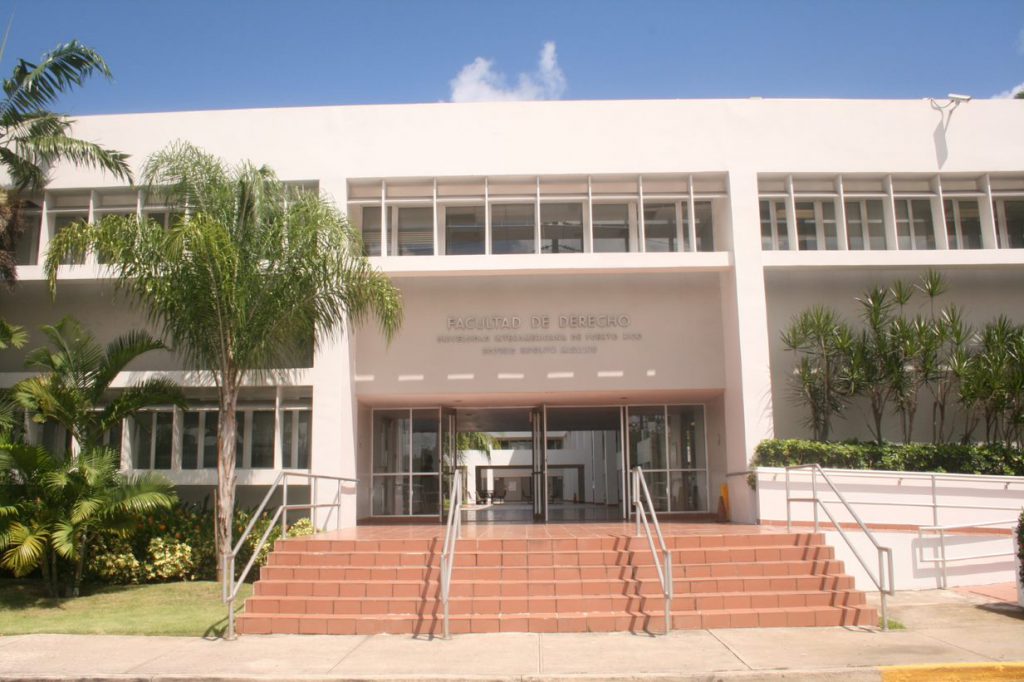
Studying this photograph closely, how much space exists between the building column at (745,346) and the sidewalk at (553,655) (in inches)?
217

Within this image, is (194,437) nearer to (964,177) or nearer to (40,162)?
(40,162)

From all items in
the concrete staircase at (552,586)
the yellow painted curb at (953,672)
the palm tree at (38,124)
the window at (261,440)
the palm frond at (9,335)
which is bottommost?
the yellow painted curb at (953,672)

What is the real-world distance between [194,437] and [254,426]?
1.19 m

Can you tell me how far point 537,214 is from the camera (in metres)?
16.4

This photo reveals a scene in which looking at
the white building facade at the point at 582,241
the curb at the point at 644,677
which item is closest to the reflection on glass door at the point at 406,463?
the white building facade at the point at 582,241

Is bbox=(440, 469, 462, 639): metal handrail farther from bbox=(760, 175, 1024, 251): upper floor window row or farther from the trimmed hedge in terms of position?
bbox=(760, 175, 1024, 251): upper floor window row

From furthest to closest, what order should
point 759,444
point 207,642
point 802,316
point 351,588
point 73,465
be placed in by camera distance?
point 802,316 → point 759,444 → point 73,465 → point 351,588 → point 207,642

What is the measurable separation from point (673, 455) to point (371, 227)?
7.93 meters

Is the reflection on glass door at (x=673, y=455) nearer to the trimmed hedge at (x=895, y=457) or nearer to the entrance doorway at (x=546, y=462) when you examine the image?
the entrance doorway at (x=546, y=462)

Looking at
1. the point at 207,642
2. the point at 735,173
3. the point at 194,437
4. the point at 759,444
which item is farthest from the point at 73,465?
the point at 735,173

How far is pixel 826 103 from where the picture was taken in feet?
54.5

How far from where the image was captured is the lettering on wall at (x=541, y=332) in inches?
668

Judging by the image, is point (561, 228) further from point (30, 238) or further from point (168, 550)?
point (30, 238)

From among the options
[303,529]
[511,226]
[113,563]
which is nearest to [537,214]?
[511,226]
